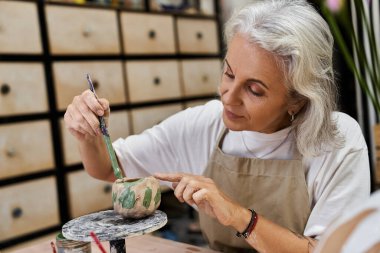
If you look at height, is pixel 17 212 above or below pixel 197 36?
below

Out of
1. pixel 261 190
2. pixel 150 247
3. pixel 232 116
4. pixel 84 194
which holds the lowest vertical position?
pixel 84 194

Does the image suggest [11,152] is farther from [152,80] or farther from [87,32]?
[152,80]

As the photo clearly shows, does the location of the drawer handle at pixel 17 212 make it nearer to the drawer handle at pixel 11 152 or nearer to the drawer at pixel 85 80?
the drawer handle at pixel 11 152

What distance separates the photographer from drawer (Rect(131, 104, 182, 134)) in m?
2.89

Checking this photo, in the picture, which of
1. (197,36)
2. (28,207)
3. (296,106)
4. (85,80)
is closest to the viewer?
(296,106)

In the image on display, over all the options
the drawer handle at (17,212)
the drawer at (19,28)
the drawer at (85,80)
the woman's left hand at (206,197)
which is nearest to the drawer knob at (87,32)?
the drawer at (85,80)

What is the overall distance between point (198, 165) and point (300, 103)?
43 cm

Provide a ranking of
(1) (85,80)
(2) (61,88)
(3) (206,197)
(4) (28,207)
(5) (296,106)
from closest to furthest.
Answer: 1. (3) (206,197)
2. (5) (296,106)
3. (4) (28,207)
4. (2) (61,88)
5. (1) (85,80)

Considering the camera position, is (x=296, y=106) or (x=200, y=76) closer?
(x=296, y=106)

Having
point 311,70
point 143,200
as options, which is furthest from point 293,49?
point 143,200

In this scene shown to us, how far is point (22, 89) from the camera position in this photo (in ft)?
7.63

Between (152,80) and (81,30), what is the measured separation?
62 cm

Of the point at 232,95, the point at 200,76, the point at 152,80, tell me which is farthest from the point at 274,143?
the point at 200,76

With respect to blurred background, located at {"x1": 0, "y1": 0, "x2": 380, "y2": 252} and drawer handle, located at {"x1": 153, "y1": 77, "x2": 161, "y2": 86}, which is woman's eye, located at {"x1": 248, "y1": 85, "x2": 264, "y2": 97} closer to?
blurred background, located at {"x1": 0, "y1": 0, "x2": 380, "y2": 252}
